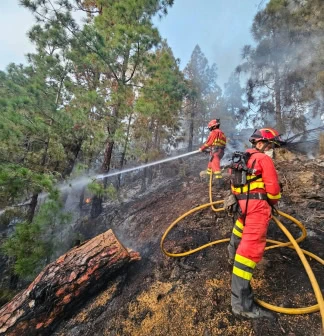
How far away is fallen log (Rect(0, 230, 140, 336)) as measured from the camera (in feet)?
11.9

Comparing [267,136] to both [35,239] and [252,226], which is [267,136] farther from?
[35,239]

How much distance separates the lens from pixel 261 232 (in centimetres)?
279

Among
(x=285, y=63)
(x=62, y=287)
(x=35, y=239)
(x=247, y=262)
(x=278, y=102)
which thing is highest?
(x=285, y=63)

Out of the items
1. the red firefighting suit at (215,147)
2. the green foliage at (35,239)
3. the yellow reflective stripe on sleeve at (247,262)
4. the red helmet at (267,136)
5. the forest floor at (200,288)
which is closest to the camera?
the yellow reflective stripe on sleeve at (247,262)

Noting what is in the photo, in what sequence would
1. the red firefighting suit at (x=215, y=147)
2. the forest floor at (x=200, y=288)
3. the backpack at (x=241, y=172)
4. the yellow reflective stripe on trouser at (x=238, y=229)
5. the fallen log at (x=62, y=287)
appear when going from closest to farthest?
the forest floor at (x=200, y=288)
the backpack at (x=241, y=172)
the yellow reflective stripe on trouser at (x=238, y=229)
the fallen log at (x=62, y=287)
the red firefighting suit at (x=215, y=147)

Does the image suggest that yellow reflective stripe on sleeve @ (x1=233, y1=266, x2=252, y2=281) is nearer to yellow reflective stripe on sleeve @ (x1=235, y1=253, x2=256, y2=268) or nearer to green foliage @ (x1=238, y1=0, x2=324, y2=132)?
yellow reflective stripe on sleeve @ (x1=235, y1=253, x2=256, y2=268)

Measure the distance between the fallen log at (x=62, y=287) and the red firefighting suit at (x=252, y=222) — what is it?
7.23ft

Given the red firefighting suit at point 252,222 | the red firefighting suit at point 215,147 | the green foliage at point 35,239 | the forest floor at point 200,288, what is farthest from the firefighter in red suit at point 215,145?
the green foliage at point 35,239

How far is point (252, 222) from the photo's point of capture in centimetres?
286

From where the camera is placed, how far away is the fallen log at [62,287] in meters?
3.63

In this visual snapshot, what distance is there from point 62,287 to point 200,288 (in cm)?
231

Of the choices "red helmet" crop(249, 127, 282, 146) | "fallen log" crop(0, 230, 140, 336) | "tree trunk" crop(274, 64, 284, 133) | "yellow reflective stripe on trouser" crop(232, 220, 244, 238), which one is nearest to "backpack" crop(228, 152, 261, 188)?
"red helmet" crop(249, 127, 282, 146)

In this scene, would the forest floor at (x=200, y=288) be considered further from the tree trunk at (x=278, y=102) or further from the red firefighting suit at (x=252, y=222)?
the tree trunk at (x=278, y=102)

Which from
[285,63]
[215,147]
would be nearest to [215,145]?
[215,147]
